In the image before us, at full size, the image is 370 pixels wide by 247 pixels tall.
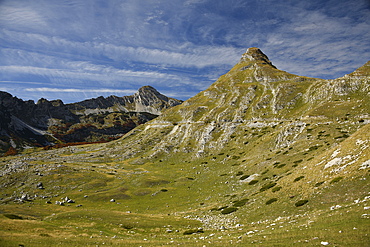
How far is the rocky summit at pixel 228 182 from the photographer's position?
87.4ft

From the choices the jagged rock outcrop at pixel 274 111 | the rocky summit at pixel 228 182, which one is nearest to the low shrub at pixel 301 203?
the rocky summit at pixel 228 182

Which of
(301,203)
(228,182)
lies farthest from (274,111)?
(301,203)

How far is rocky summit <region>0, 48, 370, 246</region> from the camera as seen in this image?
26.6 meters

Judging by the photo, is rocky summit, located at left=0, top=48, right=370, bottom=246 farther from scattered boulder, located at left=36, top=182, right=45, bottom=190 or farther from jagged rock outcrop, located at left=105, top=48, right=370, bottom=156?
jagged rock outcrop, located at left=105, top=48, right=370, bottom=156

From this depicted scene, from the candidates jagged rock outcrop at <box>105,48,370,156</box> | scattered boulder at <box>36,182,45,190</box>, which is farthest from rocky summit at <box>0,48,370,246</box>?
jagged rock outcrop at <box>105,48,370,156</box>

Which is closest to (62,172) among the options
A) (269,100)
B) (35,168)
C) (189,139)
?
(35,168)

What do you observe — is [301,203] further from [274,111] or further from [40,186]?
[274,111]

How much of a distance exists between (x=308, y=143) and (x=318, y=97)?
8073 cm

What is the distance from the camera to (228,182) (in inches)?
2891

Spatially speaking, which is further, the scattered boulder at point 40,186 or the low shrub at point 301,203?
the scattered boulder at point 40,186

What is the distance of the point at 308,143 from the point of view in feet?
236

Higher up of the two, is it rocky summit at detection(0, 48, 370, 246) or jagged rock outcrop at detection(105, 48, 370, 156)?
jagged rock outcrop at detection(105, 48, 370, 156)

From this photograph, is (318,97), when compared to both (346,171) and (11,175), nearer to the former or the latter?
(346,171)

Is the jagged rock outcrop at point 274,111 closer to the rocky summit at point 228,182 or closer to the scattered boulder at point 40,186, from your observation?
the rocky summit at point 228,182
